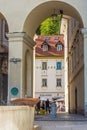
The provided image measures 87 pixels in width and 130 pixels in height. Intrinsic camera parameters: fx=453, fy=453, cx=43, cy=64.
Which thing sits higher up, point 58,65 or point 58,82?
point 58,65

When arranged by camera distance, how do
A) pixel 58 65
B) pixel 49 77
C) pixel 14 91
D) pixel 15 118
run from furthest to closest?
pixel 49 77 < pixel 58 65 < pixel 14 91 < pixel 15 118

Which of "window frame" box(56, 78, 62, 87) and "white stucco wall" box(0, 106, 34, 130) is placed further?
"window frame" box(56, 78, 62, 87)

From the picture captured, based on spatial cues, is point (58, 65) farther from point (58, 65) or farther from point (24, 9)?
point (24, 9)

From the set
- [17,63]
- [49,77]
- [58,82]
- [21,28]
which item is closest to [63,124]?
[17,63]

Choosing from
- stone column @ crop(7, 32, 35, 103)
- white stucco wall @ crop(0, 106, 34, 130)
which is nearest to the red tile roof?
stone column @ crop(7, 32, 35, 103)

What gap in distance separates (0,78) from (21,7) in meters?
7.80

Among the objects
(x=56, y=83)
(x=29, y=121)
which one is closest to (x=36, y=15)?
(x=29, y=121)

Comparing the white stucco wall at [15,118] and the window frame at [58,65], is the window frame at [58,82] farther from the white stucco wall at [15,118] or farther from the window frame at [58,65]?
the white stucco wall at [15,118]

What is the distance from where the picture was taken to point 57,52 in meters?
70.1

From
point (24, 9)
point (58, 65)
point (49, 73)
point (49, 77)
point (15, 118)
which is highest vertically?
point (58, 65)

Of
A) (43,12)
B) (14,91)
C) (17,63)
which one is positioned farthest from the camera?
(43,12)

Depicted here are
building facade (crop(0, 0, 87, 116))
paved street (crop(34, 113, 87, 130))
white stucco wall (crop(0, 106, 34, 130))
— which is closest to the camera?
white stucco wall (crop(0, 106, 34, 130))

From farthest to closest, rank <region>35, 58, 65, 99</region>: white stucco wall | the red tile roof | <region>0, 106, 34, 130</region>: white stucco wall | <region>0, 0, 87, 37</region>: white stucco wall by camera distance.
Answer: the red tile roof, <region>35, 58, 65, 99</region>: white stucco wall, <region>0, 0, 87, 37</region>: white stucco wall, <region>0, 106, 34, 130</region>: white stucco wall

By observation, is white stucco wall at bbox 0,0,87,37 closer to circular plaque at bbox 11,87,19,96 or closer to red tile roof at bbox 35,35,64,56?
circular plaque at bbox 11,87,19,96
